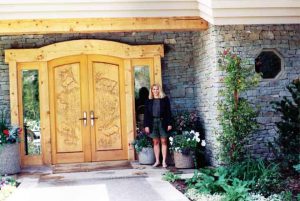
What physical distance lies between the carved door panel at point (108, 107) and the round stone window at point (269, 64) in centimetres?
269

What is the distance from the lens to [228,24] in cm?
751

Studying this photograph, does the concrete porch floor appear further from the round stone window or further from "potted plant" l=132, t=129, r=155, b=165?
the round stone window

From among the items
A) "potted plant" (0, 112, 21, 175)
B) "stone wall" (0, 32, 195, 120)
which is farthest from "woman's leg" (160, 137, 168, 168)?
"potted plant" (0, 112, 21, 175)

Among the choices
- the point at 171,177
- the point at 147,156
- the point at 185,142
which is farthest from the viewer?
the point at 147,156

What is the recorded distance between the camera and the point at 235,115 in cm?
700

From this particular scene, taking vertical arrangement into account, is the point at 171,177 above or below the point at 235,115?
below

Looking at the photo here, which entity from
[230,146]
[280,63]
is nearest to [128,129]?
[230,146]

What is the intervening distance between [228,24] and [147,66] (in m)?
2.16

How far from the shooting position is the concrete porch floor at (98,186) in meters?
5.87

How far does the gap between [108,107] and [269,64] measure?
320cm

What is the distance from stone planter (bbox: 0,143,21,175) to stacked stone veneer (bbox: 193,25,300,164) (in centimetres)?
348

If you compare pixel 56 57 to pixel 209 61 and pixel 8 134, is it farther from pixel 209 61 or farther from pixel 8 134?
pixel 209 61

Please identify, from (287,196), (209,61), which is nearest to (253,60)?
(209,61)

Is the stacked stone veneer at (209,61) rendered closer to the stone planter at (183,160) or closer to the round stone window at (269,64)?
the round stone window at (269,64)
